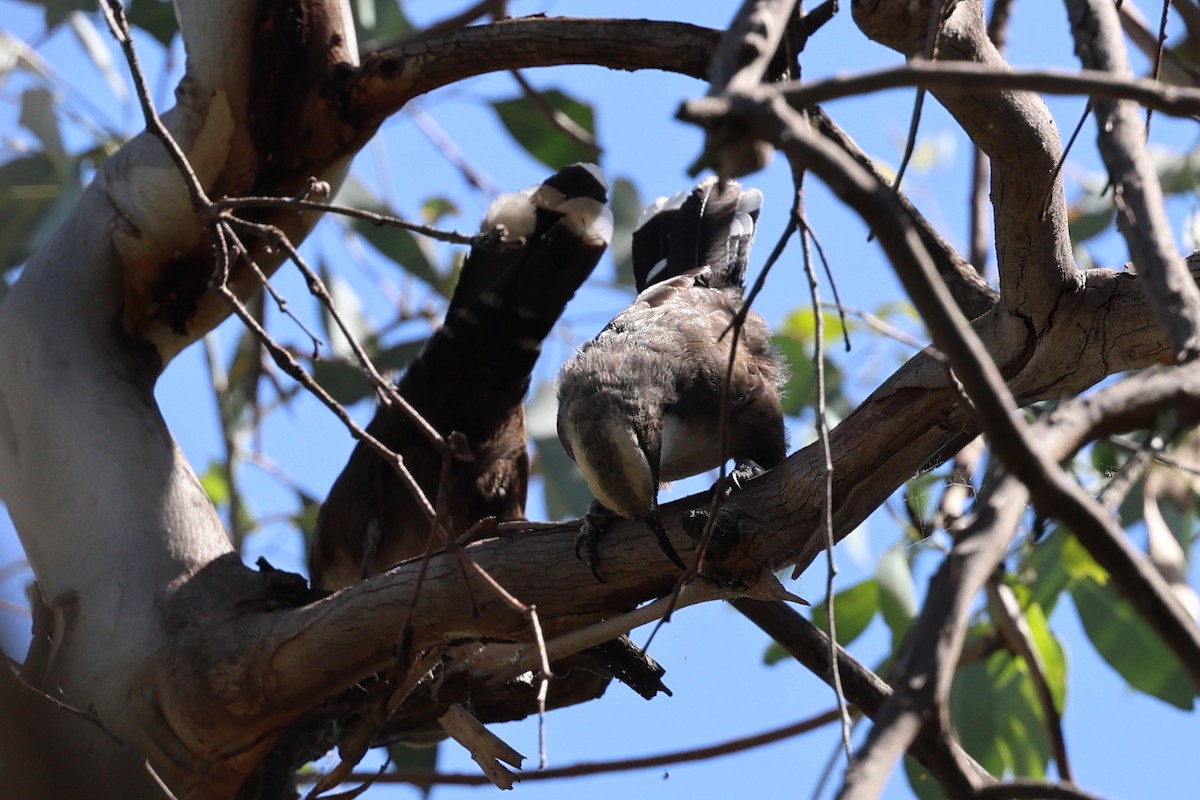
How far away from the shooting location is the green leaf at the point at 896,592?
3156 millimetres

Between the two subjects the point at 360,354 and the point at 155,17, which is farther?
the point at 155,17

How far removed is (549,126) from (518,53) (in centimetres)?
128

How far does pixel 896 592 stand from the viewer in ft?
10.4

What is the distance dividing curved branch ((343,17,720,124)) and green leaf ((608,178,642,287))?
1568 mm

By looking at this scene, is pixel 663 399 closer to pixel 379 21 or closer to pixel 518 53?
pixel 518 53

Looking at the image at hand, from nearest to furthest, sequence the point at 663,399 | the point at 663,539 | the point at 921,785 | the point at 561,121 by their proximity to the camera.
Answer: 1. the point at 663,539
2. the point at 663,399
3. the point at 921,785
4. the point at 561,121

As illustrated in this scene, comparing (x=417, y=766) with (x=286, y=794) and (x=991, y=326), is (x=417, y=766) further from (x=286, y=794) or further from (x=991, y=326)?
(x=991, y=326)

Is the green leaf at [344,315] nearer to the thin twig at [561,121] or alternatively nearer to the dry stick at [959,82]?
the thin twig at [561,121]

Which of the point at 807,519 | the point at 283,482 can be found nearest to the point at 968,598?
the point at 807,519

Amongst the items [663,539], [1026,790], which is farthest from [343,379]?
[1026,790]

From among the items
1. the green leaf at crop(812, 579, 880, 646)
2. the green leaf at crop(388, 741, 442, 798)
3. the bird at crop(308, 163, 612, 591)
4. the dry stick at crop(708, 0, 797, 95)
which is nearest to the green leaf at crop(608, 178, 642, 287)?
the bird at crop(308, 163, 612, 591)

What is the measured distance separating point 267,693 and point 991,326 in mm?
1378

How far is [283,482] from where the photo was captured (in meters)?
4.44

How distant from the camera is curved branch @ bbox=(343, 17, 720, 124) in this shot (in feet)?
6.74
